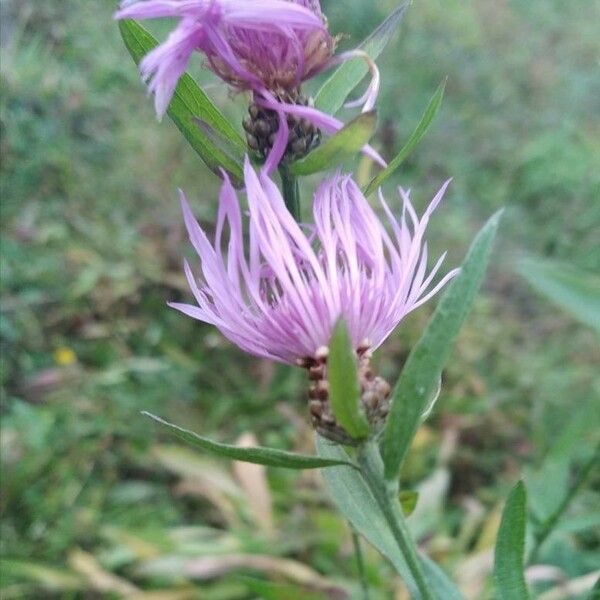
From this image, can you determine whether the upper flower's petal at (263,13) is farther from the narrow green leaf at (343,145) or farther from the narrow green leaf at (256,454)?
the narrow green leaf at (256,454)

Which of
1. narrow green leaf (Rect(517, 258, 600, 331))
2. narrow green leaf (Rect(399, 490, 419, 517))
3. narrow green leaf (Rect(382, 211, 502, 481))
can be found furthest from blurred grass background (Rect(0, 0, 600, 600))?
narrow green leaf (Rect(382, 211, 502, 481))

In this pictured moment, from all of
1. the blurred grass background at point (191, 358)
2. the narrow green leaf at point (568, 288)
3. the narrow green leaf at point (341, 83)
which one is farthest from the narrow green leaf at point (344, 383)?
the blurred grass background at point (191, 358)

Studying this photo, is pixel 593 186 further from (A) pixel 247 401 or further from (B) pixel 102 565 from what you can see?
(B) pixel 102 565

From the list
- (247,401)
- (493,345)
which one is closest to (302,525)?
(247,401)

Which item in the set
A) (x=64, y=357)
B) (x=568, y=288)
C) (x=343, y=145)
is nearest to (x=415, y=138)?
(x=343, y=145)

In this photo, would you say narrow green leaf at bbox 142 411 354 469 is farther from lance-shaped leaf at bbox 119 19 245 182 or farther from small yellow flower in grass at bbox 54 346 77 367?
small yellow flower in grass at bbox 54 346 77 367

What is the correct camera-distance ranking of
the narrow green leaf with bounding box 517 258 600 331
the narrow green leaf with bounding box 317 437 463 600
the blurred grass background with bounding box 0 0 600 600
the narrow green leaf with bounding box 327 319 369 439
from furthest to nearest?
the blurred grass background with bounding box 0 0 600 600
the narrow green leaf with bounding box 517 258 600 331
the narrow green leaf with bounding box 317 437 463 600
the narrow green leaf with bounding box 327 319 369 439
